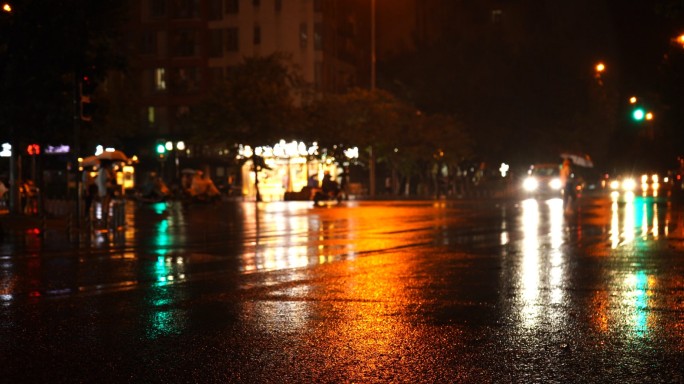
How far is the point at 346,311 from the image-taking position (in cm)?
1073

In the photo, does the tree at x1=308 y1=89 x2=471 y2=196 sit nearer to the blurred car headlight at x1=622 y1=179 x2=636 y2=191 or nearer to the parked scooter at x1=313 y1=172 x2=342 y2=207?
A: the parked scooter at x1=313 y1=172 x2=342 y2=207

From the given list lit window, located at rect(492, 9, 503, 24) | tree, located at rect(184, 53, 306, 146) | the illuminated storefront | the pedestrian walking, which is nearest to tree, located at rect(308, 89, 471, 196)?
the illuminated storefront

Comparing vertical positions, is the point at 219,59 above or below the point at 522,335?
above

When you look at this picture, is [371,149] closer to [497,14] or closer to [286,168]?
[286,168]

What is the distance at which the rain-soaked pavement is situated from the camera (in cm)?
777

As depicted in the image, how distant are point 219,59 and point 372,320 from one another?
7616cm

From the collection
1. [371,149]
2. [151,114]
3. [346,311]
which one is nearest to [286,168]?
[371,149]

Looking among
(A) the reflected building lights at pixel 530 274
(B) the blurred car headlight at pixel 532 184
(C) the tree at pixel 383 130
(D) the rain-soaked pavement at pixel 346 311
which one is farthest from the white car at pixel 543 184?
(D) the rain-soaked pavement at pixel 346 311

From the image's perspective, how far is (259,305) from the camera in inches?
446

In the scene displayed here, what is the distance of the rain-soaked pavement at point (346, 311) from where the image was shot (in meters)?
7.77

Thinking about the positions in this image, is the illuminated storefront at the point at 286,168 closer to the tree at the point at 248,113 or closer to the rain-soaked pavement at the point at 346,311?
the tree at the point at 248,113

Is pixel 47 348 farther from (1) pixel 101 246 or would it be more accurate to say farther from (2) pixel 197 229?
(2) pixel 197 229

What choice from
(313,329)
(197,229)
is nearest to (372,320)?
(313,329)

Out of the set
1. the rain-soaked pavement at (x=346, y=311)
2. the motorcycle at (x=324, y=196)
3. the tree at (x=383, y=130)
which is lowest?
the rain-soaked pavement at (x=346, y=311)
